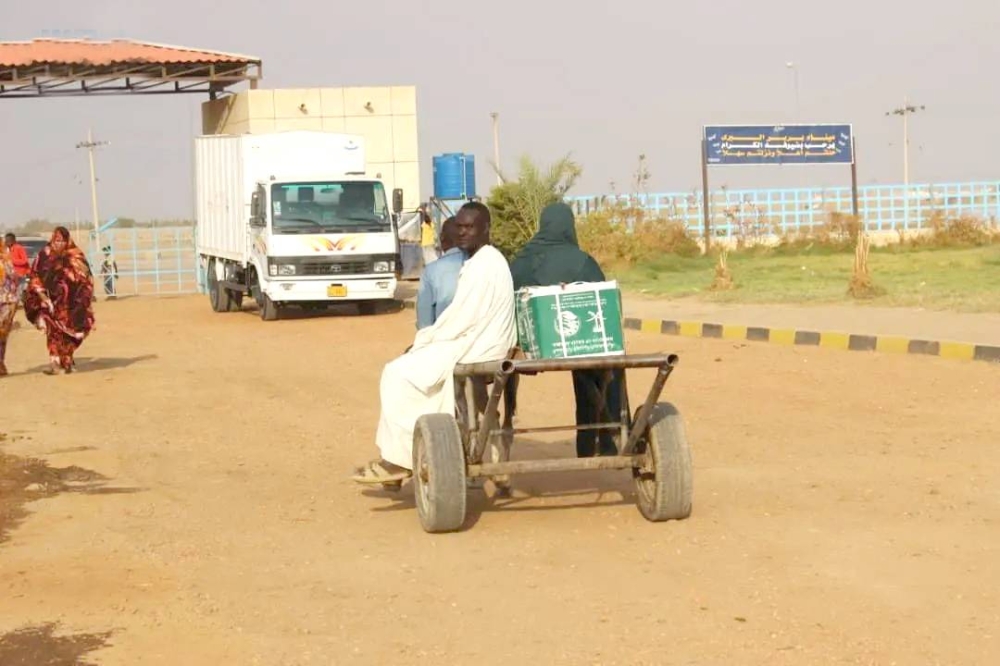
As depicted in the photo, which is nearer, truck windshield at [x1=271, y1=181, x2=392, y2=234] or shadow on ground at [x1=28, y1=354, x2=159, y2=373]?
shadow on ground at [x1=28, y1=354, x2=159, y2=373]

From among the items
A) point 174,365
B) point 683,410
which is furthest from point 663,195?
point 683,410

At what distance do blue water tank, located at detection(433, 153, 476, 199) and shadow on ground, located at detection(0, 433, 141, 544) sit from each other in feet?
88.7

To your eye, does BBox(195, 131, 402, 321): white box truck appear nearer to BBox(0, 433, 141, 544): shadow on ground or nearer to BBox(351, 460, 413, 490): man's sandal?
BBox(0, 433, 141, 544): shadow on ground

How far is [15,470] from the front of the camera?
10141mm

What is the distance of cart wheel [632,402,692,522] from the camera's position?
304 inches

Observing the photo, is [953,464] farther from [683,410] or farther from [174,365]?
[174,365]

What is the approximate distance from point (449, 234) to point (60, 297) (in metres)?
9.67

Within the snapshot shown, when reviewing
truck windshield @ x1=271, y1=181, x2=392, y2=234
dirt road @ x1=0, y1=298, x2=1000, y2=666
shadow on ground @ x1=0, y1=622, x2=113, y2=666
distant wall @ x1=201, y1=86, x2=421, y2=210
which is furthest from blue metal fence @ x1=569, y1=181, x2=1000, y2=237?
shadow on ground @ x1=0, y1=622, x2=113, y2=666

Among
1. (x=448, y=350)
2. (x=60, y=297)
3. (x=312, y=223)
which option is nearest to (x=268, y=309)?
(x=312, y=223)

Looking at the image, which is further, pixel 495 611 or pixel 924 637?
pixel 495 611

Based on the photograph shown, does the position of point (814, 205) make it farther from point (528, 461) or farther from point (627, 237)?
point (528, 461)

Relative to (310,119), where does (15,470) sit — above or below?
below

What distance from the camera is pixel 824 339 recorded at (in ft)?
55.8

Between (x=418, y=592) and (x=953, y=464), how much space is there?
4.08 metres
